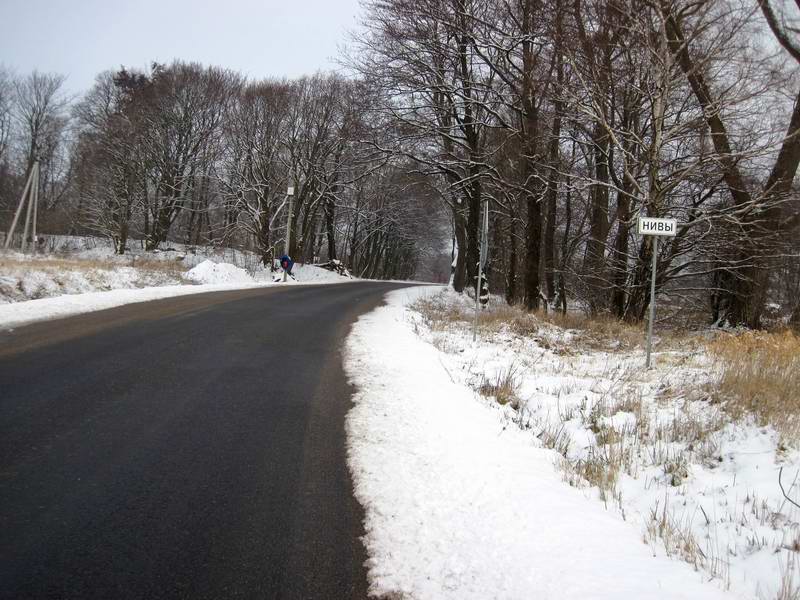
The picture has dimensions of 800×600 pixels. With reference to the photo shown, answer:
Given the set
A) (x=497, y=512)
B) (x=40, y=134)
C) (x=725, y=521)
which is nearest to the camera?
(x=497, y=512)

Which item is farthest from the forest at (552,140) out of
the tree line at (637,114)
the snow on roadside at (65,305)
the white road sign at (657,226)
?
the snow on roadside at (65,305)

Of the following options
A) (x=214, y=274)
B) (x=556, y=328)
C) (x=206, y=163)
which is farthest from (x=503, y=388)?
(x=206, y=163)

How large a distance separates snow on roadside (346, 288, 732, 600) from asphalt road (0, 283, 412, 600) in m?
0.23

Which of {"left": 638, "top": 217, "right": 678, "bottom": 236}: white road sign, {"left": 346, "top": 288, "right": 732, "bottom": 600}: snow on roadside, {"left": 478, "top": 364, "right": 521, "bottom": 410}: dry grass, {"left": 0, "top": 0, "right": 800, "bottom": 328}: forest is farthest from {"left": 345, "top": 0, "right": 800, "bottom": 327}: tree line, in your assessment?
{"left": 346, "top": 288, "right": 732, "bottom": 600}: snow on roadside

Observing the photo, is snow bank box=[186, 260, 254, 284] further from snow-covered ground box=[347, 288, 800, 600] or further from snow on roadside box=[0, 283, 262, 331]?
snow-covered ground box=[347, 288, 800, 600]

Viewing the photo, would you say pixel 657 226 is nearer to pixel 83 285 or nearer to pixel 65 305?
pixel 65 305

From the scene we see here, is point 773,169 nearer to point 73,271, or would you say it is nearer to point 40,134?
point 73,271

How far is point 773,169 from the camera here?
12945mm

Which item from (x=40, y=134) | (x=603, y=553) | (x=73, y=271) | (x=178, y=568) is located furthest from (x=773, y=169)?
(x=40, y=134)

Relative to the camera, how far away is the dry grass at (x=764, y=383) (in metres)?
4.79

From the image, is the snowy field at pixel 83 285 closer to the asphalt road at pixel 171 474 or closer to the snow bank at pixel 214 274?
the snow bank at pixel 214 274

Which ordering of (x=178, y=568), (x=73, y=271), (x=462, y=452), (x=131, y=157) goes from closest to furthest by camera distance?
(x=178, y=568) → (x=462, y=452) → (x=73, y=271) → (x=131, y=157)

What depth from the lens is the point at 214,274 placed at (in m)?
20.5

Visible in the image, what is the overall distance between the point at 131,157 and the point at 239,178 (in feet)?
25.7
